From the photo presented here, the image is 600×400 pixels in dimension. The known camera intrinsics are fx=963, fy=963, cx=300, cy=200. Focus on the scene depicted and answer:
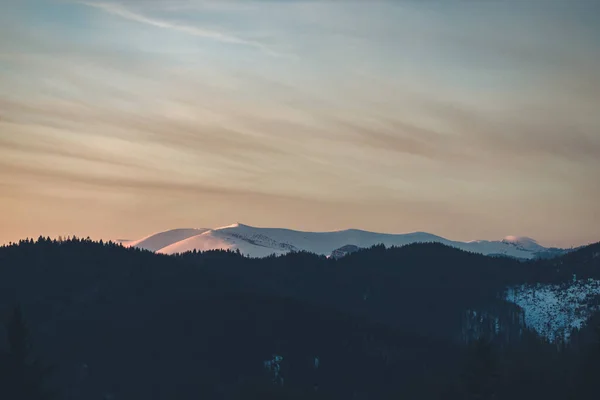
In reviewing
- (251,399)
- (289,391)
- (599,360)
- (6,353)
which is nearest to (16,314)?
(6,353)

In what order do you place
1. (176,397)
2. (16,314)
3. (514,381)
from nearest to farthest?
(16,314), (514,381), (176,397)

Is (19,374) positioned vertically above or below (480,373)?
below

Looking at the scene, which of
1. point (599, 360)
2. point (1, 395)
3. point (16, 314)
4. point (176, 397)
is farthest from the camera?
→ point (176, 397)

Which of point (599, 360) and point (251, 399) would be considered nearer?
point (599, 360)

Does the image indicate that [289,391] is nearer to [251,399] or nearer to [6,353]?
[251,399]

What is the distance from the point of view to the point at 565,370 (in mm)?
170500

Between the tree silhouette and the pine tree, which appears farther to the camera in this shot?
the pine tree

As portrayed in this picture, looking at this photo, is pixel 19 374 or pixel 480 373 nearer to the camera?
pixel 19 374

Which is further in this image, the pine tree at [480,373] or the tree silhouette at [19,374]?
the pine tree at [480,373]

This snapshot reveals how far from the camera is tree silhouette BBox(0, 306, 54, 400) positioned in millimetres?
105188

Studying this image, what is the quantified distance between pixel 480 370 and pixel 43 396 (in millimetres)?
60793

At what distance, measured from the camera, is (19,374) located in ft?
351

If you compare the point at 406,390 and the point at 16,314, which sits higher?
the point at 16,314

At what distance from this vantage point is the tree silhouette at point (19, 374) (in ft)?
345
